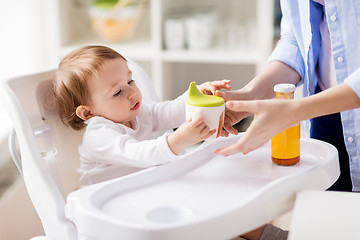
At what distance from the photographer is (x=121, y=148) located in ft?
3.75

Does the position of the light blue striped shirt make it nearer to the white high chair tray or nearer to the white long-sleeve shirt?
the white high chair tray

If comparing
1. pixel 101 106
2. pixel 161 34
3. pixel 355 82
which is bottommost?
pixel 161 34

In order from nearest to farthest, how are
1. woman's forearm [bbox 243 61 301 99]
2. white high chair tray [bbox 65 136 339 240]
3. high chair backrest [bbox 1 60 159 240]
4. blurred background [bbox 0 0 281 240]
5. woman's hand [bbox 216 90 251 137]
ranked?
white high chair tray [bbox 65 136 339 240] < high chair backrest [bbox 1 60 159 240] < woman's hand [bbox 216 90 251 137] < woman's forearm [bbox 243 61 301 99] < blurred background [bbox 0 0 281 240]

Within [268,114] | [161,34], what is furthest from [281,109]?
[161,34]

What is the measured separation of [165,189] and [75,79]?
0.40m

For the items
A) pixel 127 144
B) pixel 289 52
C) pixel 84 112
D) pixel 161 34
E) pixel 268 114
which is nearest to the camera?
pixel 268 114

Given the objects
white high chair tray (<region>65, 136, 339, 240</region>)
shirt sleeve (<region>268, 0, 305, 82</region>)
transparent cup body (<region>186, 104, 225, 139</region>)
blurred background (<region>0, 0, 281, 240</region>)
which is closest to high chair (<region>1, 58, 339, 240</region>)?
white high chair tray (<region>65, 136, 339, 240</region>)

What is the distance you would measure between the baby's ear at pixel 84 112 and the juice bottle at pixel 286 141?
0.46 m

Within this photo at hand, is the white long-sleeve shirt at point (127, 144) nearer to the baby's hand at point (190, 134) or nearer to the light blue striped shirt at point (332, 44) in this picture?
the baby's hand at point (190, 134)

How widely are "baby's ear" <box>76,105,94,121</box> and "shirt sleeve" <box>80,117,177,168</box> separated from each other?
0.05m

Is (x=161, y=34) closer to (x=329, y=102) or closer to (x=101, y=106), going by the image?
(x=101, y=106)

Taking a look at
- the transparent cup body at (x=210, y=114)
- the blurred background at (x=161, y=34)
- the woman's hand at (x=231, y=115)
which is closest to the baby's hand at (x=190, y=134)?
the transparent cup body at (x=210, y=114)

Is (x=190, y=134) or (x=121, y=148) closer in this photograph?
(x=190, y=134)

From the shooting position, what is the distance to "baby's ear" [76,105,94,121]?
4.08 ft
